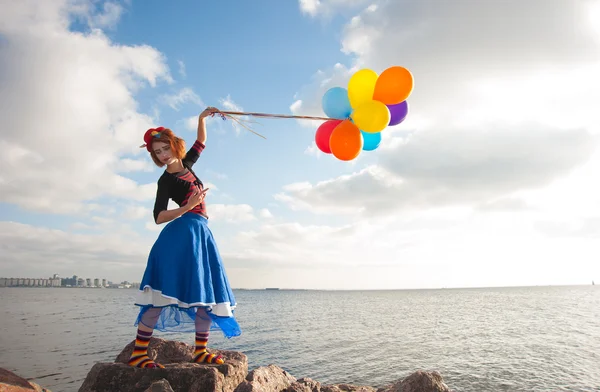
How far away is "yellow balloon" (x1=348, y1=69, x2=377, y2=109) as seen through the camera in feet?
18.0

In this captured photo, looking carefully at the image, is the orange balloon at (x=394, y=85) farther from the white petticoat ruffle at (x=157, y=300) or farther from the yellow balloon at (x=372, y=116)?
the white petticoat ruffle at (x=157, y=300)

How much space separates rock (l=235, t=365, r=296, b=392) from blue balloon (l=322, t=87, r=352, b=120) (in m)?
3.79

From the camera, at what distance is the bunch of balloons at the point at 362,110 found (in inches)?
A: 205

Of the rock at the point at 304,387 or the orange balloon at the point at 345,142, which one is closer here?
the orange balloon at the point at 345,142

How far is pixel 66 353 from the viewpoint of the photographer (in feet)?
47.3

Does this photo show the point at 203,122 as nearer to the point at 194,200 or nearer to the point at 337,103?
the point at 194,200

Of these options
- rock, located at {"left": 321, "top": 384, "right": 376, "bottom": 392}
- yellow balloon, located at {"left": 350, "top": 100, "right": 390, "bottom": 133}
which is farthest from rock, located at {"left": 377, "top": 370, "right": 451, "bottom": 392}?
yellow balloon, located at {"left": 350, "top": 100, "right": 390, "bottom": 133}

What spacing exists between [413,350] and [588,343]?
365 inches

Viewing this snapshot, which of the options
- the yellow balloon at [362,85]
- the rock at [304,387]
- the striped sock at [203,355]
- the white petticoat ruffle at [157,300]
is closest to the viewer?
the white petticoat ruffle at [157,300]

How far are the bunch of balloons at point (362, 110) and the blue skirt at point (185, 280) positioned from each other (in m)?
2.15

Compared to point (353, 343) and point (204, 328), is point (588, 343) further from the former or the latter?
point (204, 328)

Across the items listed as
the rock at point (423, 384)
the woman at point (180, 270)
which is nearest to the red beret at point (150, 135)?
the woman at point (180, 270)

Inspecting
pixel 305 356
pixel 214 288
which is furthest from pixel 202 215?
pixel 305 356

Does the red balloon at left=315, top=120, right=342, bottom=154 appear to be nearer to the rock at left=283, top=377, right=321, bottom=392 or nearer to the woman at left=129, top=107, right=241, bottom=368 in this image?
the woman at left=129, top=107, right=241, bottom=368
